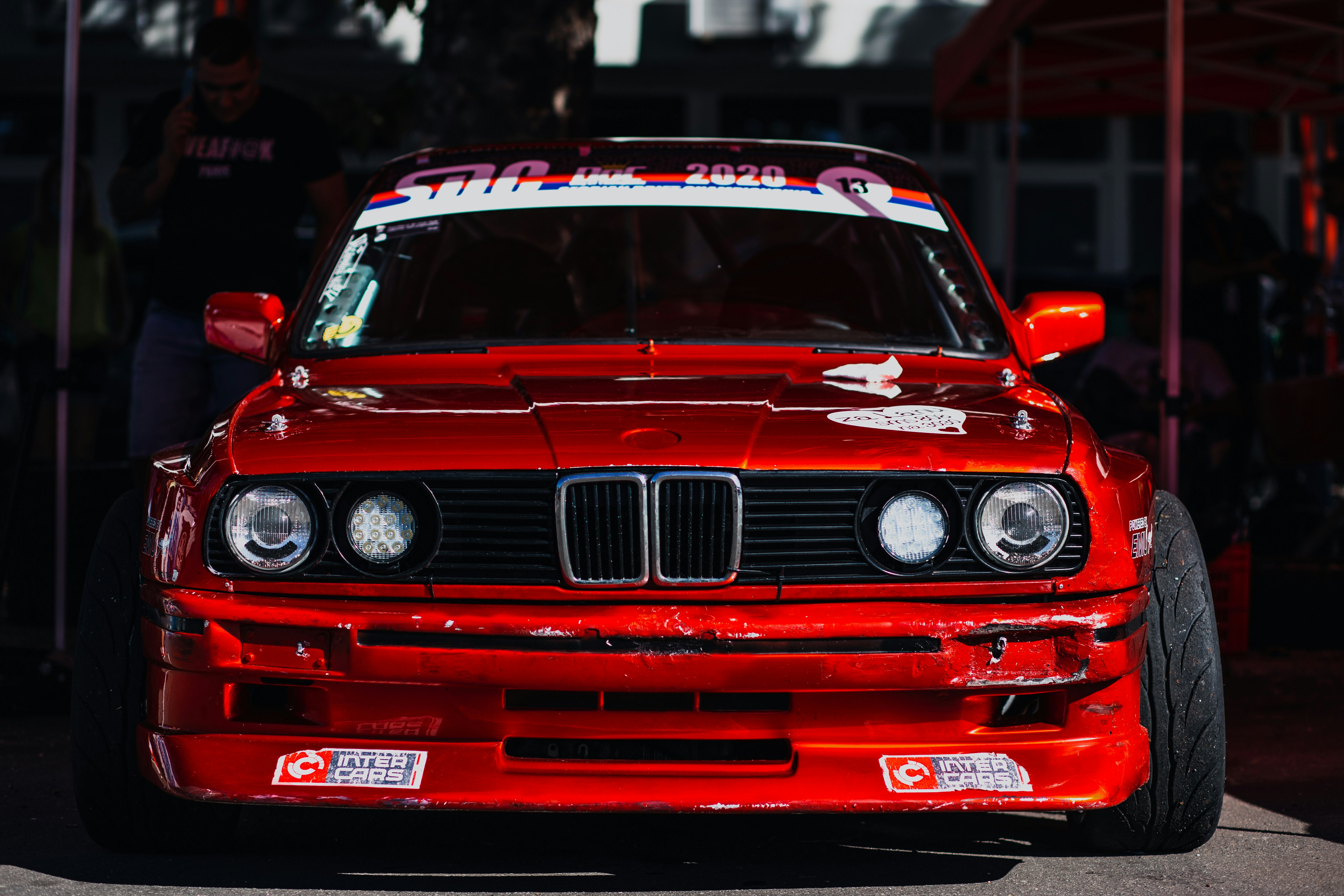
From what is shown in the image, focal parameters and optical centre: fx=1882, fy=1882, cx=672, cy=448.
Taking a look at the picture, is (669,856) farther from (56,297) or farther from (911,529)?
(56,297)

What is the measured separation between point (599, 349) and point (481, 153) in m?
0.94

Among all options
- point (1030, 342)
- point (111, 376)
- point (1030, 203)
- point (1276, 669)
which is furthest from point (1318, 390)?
point (1030, 203)

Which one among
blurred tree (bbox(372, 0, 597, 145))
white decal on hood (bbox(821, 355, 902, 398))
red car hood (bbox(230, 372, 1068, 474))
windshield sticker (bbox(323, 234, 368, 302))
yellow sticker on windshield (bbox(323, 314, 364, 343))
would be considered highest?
blurred tree (bbox(372, 0, 597, 145))

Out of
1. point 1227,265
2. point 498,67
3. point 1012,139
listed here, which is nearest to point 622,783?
point 498,67

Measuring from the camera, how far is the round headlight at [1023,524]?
330 centimetres

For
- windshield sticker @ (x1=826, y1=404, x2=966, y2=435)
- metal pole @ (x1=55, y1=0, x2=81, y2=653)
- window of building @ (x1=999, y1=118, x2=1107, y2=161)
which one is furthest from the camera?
window of building @ (x1=999, y1=118, x2=1107, y2=161)

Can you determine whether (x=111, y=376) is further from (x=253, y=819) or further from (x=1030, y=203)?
(x=1030, y=203)

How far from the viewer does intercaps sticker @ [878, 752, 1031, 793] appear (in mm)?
3242

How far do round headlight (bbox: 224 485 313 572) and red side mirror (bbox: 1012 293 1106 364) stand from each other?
6.01 ft

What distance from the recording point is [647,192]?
4.62 m

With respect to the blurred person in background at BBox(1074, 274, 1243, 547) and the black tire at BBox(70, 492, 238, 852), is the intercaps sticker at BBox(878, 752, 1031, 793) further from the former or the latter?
the blurred person in background at BBox(1074, 274, 1243, 547)

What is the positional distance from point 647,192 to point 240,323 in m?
1.04

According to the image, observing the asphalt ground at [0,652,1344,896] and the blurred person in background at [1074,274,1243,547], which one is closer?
the asphalt ground at [0,652,1344,896]

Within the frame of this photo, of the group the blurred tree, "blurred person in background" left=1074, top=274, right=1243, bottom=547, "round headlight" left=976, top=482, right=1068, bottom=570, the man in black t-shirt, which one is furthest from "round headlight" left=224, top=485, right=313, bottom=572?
the blurred tree
